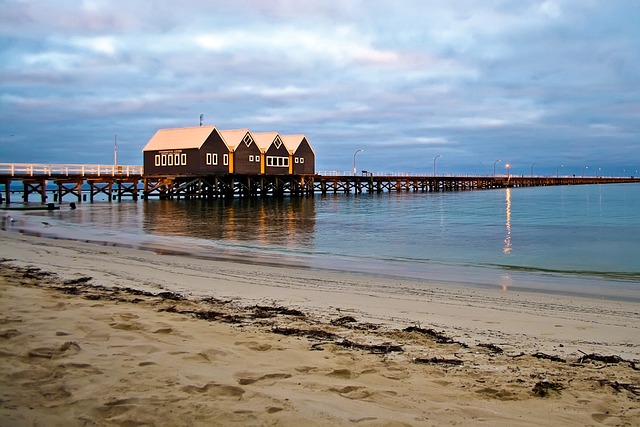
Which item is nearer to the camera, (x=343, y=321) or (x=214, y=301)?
(x=343, y=321)

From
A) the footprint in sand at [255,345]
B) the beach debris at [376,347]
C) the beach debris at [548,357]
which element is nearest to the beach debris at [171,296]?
the footprint in sand at [255,345]

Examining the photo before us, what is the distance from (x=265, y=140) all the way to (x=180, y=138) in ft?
37.6

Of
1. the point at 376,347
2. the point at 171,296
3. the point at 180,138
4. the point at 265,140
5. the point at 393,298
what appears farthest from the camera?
the point at 265,140

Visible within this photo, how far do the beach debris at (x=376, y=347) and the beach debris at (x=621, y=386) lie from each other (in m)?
1.84

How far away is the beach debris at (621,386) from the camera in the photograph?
4484 mm

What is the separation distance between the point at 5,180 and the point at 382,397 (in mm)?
54106

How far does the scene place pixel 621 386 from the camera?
4.59 m

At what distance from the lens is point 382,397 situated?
4145 mm

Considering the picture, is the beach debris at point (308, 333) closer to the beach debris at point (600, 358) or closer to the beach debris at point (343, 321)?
the beach debris at point (343, 321)

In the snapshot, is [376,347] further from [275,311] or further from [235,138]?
[235,138]

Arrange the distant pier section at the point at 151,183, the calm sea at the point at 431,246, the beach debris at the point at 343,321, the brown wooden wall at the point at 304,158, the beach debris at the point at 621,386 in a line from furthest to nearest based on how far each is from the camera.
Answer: the brown wooden wall at the point at 304,158 → the distant pier section at the point at 151,183 → the calm sea at the point at 431,246 → the beach debris at the point at 343,321 → the beach debris at the point at 621,386

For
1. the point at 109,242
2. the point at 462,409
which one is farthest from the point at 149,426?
the point at 109,242

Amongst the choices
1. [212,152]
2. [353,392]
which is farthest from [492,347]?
[212,152]

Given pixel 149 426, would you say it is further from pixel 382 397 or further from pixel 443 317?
pixel 443 317
